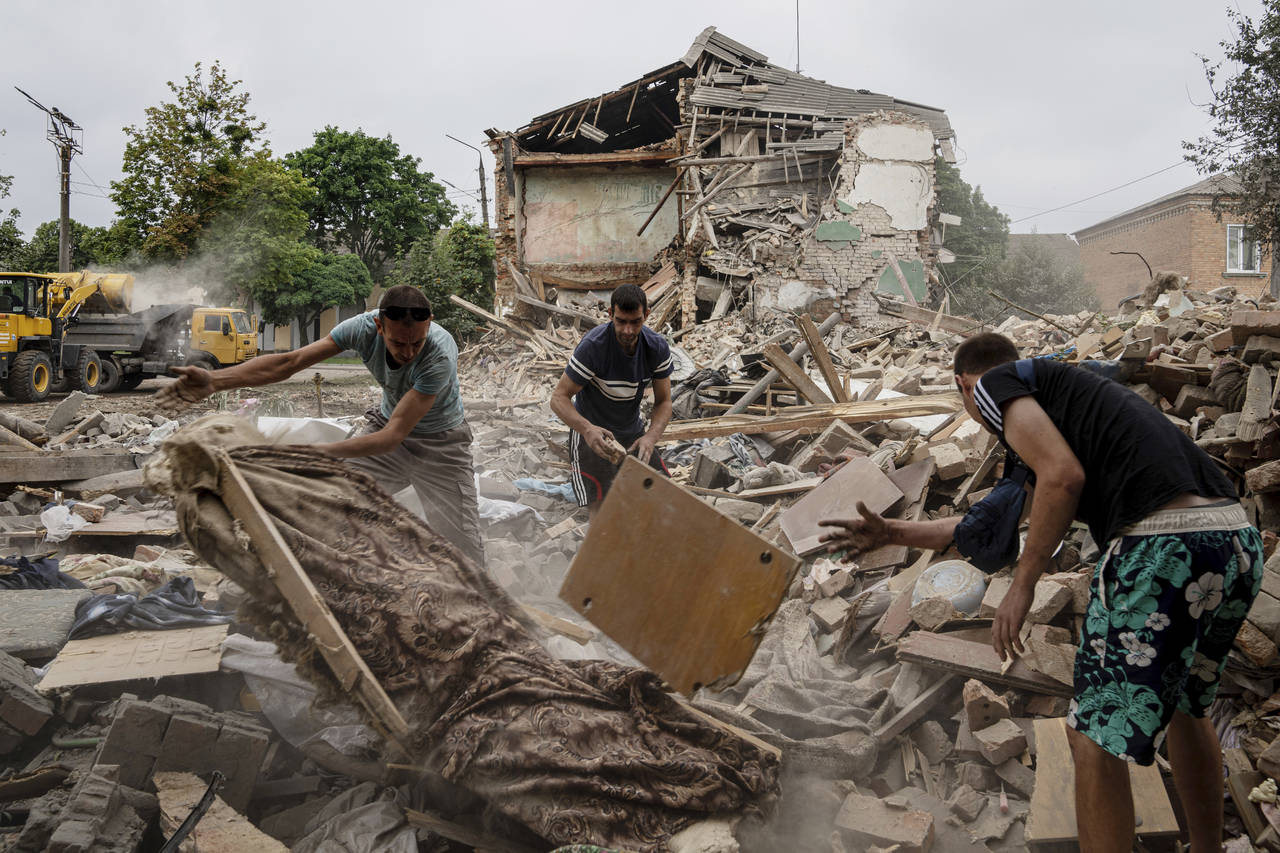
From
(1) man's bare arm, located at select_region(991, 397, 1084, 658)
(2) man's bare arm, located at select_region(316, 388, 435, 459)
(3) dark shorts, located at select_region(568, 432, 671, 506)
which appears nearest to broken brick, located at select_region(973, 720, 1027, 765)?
(1) man's bare arm, located at select_region(991, 397, 1084, 658)

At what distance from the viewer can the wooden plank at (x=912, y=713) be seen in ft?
10.9

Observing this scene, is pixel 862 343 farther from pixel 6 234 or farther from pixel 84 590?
pixel 6 234

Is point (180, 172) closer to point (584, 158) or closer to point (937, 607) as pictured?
point (584, 158)

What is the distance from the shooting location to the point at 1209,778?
238 cm

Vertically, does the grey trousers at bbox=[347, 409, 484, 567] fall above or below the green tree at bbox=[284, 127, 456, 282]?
below

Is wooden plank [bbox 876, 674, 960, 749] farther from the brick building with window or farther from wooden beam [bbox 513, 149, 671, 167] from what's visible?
the brick building with window

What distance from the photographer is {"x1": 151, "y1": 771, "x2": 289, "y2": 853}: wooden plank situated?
247 cm

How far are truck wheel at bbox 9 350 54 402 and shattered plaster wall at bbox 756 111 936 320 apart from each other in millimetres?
14038

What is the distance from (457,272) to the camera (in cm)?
2980

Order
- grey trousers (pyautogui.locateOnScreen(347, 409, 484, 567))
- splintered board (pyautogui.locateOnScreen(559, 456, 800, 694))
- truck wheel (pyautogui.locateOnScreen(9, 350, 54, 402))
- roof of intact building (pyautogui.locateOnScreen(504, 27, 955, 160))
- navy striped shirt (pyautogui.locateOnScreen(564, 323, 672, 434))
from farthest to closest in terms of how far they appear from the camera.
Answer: roof of intact building (pyautogui.locateOnScreen(504, 27, 955, 160)) → truck wheel (pyautogui.locateOnScreen(9, 350, 54, 402)) → navy striped shirt (pyautogui.locateOnScreen(564, 323, 672, 434)) → grey trousers (pyautogui.locateOnScreen(347, 409, 484, 567)) → splintered board (pyautogui.locateOnScreen(559, 456, 800, 694))

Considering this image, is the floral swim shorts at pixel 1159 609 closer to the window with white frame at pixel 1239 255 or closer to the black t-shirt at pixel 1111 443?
the black t-shirt at pixel 1111 443

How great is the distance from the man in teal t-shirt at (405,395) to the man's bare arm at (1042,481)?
2476 mm

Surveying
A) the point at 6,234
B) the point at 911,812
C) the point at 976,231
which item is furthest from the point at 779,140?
the point at 976,231

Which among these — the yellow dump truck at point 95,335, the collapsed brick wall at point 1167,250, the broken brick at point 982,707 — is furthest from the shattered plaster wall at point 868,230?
the broken brick at point 982,707
